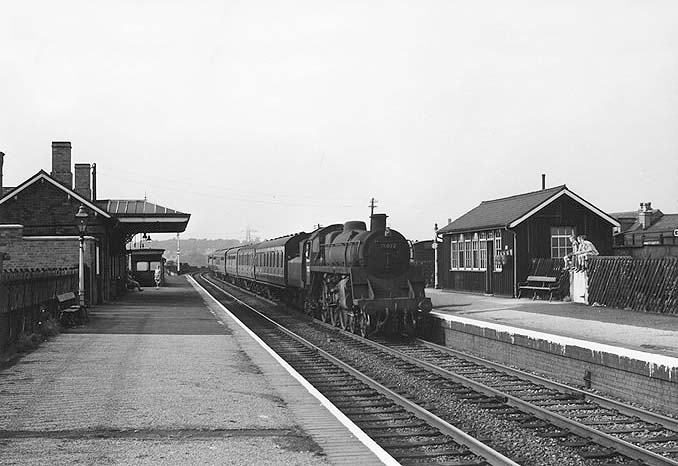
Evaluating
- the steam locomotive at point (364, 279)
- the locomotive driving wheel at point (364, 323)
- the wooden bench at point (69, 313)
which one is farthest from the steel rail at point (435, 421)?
the wooden bench at point (69, 313)

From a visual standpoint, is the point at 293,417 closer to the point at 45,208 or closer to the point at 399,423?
the point at 399,423

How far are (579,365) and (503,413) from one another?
8.77 ft

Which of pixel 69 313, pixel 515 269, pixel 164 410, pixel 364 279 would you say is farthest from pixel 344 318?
pixel 164 410

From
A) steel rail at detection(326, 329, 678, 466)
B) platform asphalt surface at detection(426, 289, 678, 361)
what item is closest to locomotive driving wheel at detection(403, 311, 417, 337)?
platform asphalt surface at detection(426, 289, 678, 361)

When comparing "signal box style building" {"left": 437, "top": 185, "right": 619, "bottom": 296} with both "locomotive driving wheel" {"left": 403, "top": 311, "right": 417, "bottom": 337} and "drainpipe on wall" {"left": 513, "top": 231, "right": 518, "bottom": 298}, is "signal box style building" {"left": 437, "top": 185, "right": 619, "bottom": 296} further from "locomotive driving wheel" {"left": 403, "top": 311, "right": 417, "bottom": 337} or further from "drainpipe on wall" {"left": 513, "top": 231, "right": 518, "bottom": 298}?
"locomotive driving wheel" {"left": 403, "top": 311, "right": 417, "bottom": 337}

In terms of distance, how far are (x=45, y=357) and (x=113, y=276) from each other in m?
19.8

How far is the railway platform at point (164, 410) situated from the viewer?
260 inches

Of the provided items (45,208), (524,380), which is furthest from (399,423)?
(45,208)

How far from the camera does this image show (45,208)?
27.0m

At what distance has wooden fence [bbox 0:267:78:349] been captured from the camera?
13086 mm

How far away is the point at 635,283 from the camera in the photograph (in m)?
18.7

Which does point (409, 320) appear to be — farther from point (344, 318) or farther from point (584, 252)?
point (584, 252)

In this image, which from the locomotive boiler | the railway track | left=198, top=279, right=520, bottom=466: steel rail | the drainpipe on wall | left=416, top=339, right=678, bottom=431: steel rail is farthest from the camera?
the drainpipe on wall

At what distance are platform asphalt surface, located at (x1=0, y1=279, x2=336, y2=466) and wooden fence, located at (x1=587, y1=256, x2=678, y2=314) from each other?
9795 millimetres
